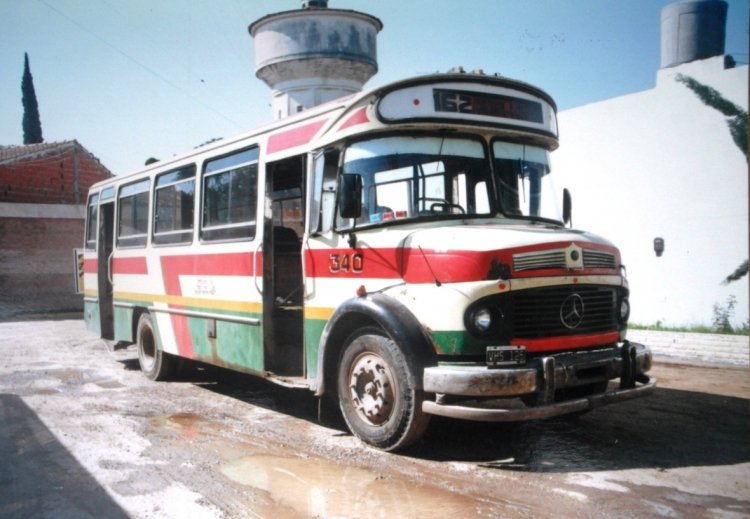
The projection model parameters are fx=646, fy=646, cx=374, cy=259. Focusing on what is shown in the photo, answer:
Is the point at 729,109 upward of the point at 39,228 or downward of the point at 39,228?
upward

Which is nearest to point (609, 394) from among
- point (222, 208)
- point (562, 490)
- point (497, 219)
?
point (562, 490)

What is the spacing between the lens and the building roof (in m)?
24.4

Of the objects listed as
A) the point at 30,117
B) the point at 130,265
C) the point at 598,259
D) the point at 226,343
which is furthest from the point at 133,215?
the point at 30,117

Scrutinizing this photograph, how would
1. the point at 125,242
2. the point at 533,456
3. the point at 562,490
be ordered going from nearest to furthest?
the point at 562,490
the point at 533,456
the point at 125,242

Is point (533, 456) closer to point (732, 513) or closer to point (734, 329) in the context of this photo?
point (732, 513)

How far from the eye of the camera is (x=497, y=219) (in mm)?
5562

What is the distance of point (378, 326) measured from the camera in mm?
5328

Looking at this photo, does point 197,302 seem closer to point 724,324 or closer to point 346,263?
point 346,263

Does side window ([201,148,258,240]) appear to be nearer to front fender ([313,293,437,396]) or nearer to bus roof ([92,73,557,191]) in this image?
bus roof ([92,73,557,191])

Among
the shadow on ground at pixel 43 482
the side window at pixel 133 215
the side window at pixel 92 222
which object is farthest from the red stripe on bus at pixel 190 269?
the side window at pixel 92 222

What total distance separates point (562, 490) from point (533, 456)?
820 millimetres

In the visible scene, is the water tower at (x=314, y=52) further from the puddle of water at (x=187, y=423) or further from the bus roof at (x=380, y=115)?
the puddle of water at (x=187, y=423)

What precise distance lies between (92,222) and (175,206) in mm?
3822

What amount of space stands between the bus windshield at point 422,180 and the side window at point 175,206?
3421 millimetres
